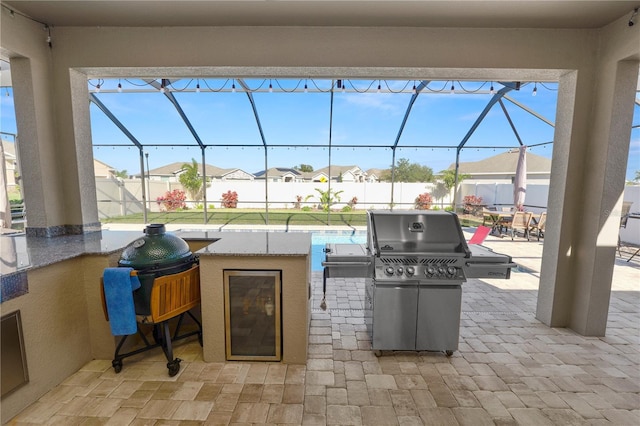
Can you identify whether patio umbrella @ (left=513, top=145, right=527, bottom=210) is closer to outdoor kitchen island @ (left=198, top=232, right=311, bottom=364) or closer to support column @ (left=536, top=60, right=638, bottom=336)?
support column @ (left=536, top=60, right=638, bottom=336)

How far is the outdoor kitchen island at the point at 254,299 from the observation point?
2.06 m

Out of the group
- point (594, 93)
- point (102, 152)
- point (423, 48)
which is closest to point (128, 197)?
point (102, 152)

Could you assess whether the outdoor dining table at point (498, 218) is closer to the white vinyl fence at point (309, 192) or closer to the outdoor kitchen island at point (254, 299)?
the white vinyl fence at point (309, 192)

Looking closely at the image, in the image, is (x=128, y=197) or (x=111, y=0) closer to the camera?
(x=111, y=0)

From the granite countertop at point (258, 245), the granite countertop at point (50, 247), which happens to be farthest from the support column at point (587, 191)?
A: the granite countertop at point (50, 247)

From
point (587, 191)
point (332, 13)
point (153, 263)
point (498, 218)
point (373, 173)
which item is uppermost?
point (332, 13)

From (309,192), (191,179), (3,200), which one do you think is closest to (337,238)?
(309,192)

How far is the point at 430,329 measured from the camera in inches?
87.4

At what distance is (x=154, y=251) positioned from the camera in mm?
1910

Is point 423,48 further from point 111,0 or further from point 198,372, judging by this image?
point 198,372

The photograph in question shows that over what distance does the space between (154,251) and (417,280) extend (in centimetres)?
200

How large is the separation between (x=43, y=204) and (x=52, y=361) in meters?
1.49

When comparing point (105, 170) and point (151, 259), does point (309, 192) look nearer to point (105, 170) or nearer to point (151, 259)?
point (105, 170)

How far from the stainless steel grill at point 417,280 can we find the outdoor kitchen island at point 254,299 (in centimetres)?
34
